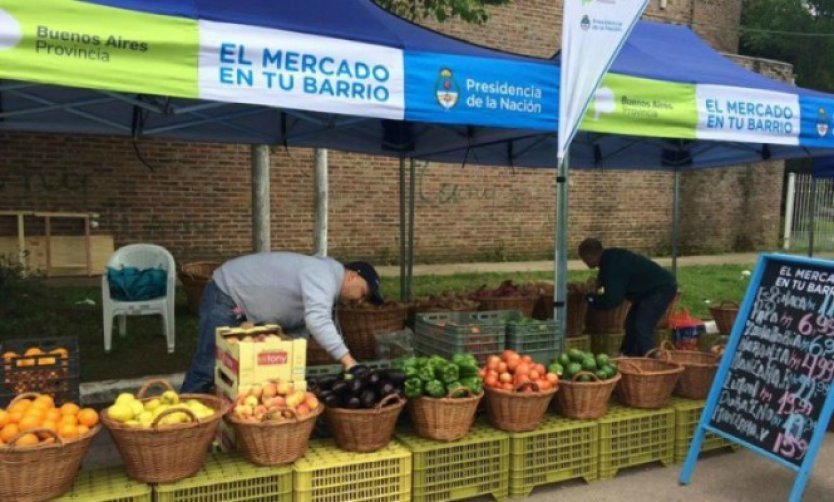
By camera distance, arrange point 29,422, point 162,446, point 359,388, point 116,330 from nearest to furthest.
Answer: point 29,422 → point 162,446 → point 359,388 → point 116,330

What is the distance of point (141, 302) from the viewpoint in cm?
661

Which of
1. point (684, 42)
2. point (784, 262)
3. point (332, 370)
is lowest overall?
point (332, 370)

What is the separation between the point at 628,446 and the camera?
446 centimetres

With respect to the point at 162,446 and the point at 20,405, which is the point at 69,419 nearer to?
the point at 20,405

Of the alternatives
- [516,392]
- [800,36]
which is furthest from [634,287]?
[800,36]

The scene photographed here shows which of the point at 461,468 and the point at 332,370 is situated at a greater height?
the point at 332,370

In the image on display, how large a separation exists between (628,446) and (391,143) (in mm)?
3937

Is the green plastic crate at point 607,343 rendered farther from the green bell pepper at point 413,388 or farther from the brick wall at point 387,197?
the brick wall at point 387,197

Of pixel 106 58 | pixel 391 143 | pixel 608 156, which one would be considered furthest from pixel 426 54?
pixel 608 156

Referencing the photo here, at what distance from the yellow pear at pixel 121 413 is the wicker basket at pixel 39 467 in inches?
6.4

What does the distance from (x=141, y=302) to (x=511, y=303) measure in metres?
3.50

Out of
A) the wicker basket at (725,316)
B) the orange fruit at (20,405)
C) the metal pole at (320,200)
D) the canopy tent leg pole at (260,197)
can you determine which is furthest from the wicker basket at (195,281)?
the wicker basket at (725,316)

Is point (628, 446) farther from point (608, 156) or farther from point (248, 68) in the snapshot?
point (608, 156)

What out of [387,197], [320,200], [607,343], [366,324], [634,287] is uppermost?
[387,197]
